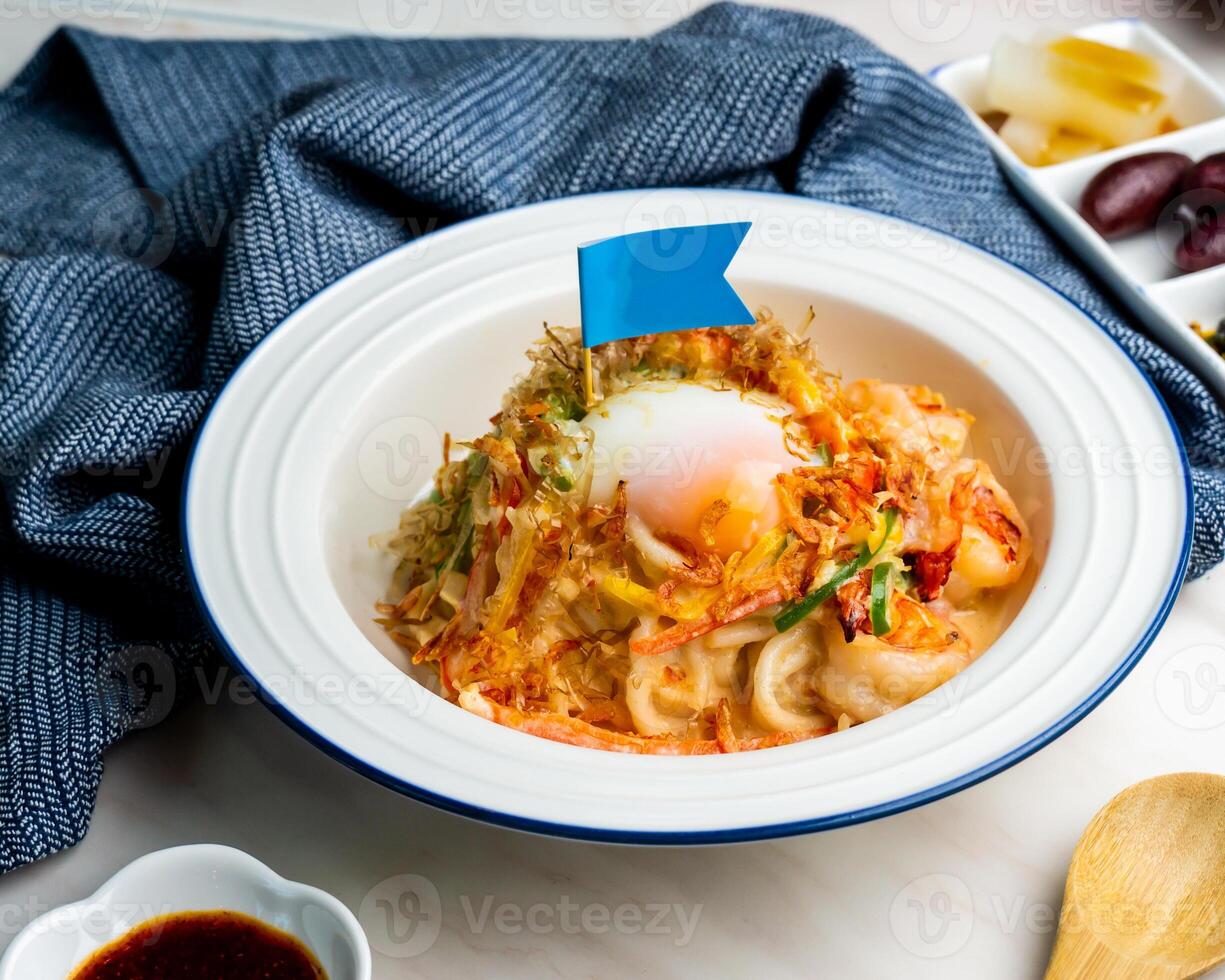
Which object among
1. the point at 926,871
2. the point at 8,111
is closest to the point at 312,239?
the point at 8,111

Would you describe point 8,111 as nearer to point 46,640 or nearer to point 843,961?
point 46,640

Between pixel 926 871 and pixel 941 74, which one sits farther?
pixel 941 74

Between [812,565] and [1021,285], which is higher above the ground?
[1021,285]

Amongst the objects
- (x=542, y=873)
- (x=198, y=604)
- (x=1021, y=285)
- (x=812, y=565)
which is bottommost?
(x=542, y=873)

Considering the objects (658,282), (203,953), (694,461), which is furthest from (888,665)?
(203,953)

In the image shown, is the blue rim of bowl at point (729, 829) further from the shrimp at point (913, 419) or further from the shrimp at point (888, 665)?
the shrimp at point (913, 419)

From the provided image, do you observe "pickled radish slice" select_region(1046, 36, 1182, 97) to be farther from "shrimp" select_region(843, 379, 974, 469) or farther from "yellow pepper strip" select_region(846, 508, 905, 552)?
"yellow pepper strip" select_region(846, 508, 905, 552)

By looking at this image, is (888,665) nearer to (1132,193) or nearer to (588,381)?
(588,381)
